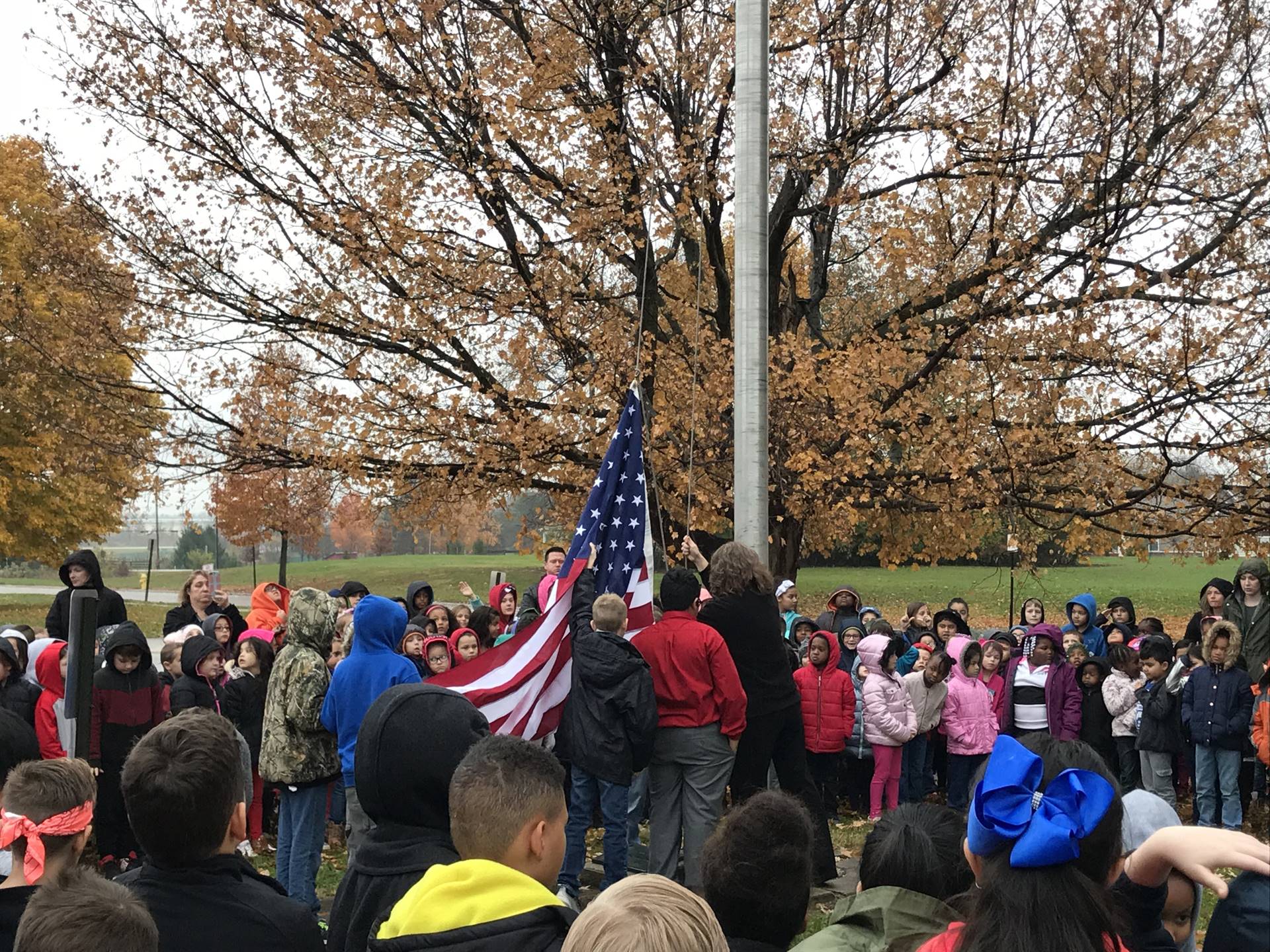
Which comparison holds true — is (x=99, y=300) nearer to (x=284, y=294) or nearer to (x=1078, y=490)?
(x=284, y=294)

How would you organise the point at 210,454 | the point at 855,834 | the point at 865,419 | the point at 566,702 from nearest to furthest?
1. the point at 566,702
2. the point at 855,834
3. the point at 865,419
4. the point at 210,454

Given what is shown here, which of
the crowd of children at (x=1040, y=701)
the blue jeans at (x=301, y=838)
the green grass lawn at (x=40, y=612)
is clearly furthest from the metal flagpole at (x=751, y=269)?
the green grass lawn at (x=40, y=612)

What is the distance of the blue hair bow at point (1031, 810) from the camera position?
2129 millimetres

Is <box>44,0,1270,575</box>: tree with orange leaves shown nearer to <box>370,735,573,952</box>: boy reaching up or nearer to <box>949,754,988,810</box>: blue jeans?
<box>949,754,988,810</box>: blue jeans

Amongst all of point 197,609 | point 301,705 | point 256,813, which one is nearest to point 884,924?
point 301,705

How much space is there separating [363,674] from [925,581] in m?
34.6

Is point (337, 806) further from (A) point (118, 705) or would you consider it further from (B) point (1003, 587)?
(B) point (1003, 587)

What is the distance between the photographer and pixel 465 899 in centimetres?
263

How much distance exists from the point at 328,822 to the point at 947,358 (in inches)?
311

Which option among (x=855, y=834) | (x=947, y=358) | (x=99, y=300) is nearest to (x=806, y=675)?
(x=855, y=834)

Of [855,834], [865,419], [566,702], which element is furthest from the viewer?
[865,419]

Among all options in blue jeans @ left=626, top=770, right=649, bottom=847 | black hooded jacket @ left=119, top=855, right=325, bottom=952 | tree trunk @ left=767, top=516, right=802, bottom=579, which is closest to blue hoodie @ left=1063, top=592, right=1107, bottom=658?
tree trunk @ left=767, top=516, right=802, bottom=579

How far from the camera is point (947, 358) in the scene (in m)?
13.1

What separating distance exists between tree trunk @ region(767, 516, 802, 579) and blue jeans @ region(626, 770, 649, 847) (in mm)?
5084
